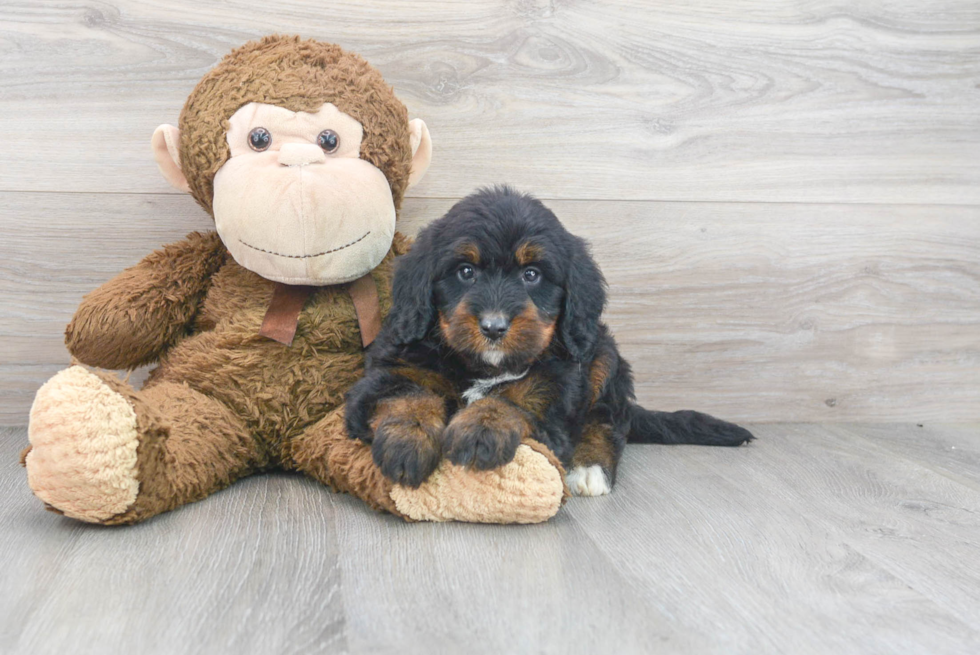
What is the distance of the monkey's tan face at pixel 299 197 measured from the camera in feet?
6.05

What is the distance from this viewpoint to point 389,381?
1740mm

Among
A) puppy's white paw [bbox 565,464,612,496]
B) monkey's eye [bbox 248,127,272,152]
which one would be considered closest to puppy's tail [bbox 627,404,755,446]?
puppy's white paw [bbox 565,464,612,496]

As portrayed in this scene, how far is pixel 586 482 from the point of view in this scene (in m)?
1.93

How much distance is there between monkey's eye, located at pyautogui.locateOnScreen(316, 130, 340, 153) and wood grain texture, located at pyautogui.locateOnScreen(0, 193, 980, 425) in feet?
1.84

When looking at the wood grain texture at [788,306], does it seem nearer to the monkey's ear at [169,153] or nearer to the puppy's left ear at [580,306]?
the monkey's ear at [169,153]

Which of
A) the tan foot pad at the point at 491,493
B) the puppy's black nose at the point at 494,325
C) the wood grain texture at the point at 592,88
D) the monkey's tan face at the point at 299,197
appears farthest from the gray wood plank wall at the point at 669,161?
the tan foot pad at the point at 491,493

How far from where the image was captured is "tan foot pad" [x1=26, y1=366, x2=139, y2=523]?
1.46 meters

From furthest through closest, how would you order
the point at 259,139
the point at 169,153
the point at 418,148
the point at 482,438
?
1. the point at 418,148
2. the point at 169,153
3. the point at 259,139
4. the point at 482,438

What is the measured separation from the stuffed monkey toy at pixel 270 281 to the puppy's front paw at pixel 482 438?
98mm

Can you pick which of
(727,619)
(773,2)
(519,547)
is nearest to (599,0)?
(773,2)

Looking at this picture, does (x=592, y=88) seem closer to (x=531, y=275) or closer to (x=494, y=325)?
(x=531, y=275)

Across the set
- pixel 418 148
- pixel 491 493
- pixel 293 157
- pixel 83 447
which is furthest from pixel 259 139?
pixel 491 493

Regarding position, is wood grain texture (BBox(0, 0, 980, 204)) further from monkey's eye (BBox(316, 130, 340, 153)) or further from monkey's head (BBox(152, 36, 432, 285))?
monkey's eye (BBox(316, 130, 340, 153))

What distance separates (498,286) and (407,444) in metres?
0.38
